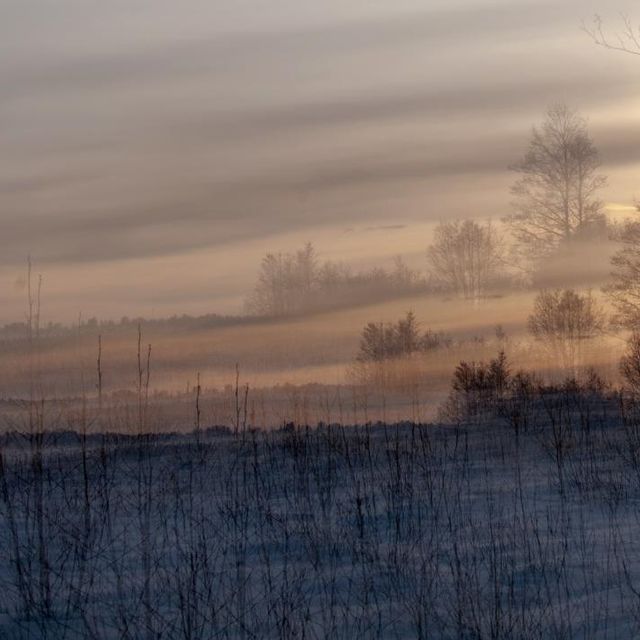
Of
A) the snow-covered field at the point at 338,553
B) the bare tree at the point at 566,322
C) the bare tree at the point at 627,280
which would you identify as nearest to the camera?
the snow-covered field at the point at 338,553

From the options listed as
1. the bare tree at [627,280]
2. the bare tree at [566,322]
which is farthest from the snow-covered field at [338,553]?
the bare tree at [566,322]

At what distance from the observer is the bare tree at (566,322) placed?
2689cm

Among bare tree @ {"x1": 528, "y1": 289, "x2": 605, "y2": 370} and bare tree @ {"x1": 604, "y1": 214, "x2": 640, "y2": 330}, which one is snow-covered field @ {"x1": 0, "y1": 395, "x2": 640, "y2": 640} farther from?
bare tree @ {"x1": 528, "y1": 289, "x2": 605, "y2": 370}

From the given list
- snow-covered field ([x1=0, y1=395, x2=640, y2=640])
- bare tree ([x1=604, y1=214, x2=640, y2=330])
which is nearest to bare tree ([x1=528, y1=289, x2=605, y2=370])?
bare tree ([x1=604, y1=214, x2=640, y2=330])

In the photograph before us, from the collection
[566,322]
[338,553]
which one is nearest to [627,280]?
[566,322]

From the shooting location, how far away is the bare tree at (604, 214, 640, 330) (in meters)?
24.0

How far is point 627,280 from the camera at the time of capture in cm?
2409

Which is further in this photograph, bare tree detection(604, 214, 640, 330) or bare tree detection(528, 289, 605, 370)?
bare tree detection(528, 289, 605, 370)

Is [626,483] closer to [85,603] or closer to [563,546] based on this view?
[563,546]

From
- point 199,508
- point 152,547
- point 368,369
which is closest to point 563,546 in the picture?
point 152,547

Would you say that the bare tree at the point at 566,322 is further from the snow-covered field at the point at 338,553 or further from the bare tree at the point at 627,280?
the snow-covered field at the point at 338,553

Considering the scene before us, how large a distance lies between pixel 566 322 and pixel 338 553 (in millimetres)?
21515

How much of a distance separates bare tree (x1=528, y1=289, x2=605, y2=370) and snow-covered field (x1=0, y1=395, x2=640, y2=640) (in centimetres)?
1591

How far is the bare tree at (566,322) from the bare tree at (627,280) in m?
2.41
